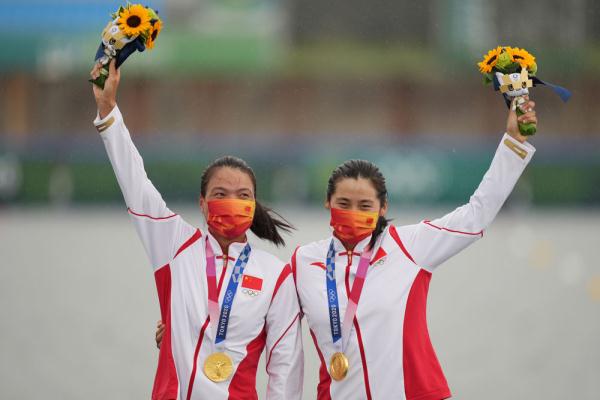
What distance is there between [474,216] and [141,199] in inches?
56.1

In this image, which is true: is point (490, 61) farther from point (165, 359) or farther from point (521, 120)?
point (165, 359)

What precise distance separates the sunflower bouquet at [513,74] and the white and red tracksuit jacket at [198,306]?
4.02 feet

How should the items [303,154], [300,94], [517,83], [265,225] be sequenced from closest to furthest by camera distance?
[517,83]
[265,225]
[303,154]
[300,94]

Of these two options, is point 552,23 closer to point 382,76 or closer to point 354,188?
point 382,76

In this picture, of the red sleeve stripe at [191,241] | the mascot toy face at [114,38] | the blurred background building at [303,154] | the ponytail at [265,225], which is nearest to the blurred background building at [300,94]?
the blurred background building at [303,154]

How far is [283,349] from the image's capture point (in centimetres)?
403

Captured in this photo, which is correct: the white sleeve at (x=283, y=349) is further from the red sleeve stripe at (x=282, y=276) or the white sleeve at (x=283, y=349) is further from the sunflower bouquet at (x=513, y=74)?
the sunflower bouquet at (x=513, y=74)

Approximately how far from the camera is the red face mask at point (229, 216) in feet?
13.3

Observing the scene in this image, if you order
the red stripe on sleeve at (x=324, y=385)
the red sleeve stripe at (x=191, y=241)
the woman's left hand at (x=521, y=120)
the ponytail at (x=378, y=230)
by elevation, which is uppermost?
the woman's left hand at (x=521, y=120)

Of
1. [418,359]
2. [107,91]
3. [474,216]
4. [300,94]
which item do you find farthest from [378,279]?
[300,94]

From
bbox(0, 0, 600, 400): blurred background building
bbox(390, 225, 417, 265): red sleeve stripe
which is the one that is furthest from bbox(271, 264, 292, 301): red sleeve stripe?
bbox(0, 0, 600, 400): blurred background building

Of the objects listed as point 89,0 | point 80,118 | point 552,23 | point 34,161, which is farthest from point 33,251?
point 552,23

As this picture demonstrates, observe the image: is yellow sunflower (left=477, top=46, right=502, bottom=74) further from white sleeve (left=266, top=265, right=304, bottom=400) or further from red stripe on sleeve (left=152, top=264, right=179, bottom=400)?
red stripe on sleeve (left=152, top=264, right=179, bottom=400)

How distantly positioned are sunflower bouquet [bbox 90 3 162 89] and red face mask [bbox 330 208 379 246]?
44.1 inches
